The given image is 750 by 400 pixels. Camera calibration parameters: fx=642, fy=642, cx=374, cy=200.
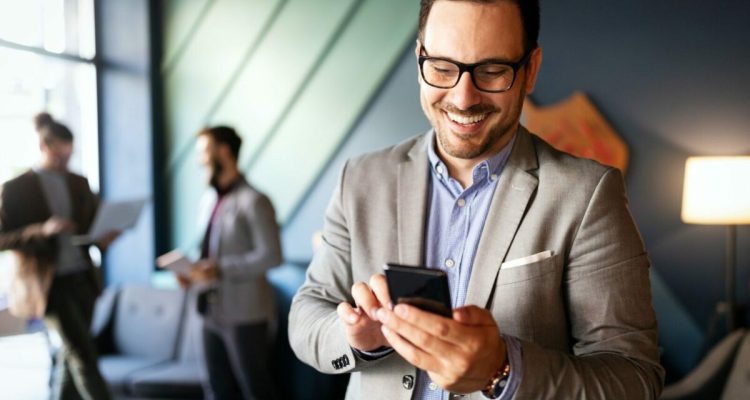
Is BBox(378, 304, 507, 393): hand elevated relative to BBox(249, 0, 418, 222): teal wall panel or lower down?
lower down

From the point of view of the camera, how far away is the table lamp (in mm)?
3301

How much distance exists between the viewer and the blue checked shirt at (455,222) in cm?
125

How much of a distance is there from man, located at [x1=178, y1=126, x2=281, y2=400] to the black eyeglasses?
2.47 m

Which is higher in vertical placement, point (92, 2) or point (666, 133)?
point (92, 2)

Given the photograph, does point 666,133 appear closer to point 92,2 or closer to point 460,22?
point 460,22

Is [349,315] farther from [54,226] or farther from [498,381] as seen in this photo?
[54,226]

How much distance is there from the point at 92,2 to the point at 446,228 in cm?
475

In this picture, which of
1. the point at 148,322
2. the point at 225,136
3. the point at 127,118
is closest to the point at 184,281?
the point at 225,136

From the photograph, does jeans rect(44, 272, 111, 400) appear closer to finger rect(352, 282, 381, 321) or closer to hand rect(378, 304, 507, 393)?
finger rect(352, 282, 381, 321)

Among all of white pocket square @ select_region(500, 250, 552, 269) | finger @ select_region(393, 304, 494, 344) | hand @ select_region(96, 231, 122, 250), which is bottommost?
hand @ select_region(96, 231, 122, 250)

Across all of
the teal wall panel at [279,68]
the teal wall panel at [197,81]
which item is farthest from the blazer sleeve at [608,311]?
the teal wall panel at [197,81]

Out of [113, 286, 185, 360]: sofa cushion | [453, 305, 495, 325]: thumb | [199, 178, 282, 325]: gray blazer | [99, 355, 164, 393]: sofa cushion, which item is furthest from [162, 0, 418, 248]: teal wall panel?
[453, 305, 495, 325]: thumb

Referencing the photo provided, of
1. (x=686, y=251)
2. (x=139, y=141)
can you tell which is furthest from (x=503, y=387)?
(x=139, y=141)

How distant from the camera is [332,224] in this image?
1.42 meters
